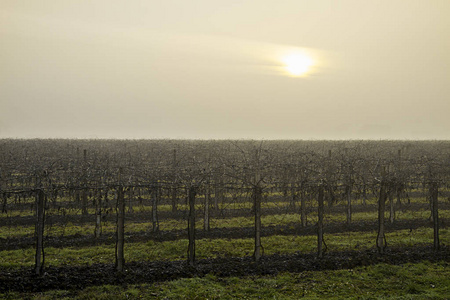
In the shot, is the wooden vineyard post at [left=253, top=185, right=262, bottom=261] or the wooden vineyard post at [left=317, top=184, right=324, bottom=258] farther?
the wooden vineyard post at [left=317, top=184, right=324, bottom=258]

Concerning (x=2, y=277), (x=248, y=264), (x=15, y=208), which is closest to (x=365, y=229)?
(x=248, y=264)

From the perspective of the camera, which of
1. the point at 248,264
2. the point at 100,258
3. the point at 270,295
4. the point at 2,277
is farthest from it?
the point at 100,258

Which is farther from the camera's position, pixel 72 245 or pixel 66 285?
pixel 72 245

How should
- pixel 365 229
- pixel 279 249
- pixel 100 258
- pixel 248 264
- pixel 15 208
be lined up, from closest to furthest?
1. pixel 248 264
2. pixel 100 258
3. pixel 279 249
4. pixel 365 229
5. pixel 15 208

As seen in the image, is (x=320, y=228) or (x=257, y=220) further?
(x=320, y=228)

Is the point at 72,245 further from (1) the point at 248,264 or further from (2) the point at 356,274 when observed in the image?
(2) the point at 356,274

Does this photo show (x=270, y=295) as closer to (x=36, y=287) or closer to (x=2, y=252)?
(x=36, y=287)

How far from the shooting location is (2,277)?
11266 mm

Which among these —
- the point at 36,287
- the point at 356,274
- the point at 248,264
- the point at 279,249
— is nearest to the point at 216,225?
the point at 279,249

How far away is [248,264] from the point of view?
12875mm

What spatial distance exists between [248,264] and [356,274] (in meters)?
3.76

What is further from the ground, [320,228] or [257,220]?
[257,220]

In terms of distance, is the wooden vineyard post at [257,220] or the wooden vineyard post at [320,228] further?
the wooden vineyard post at [320,228]

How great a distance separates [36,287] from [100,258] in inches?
131
